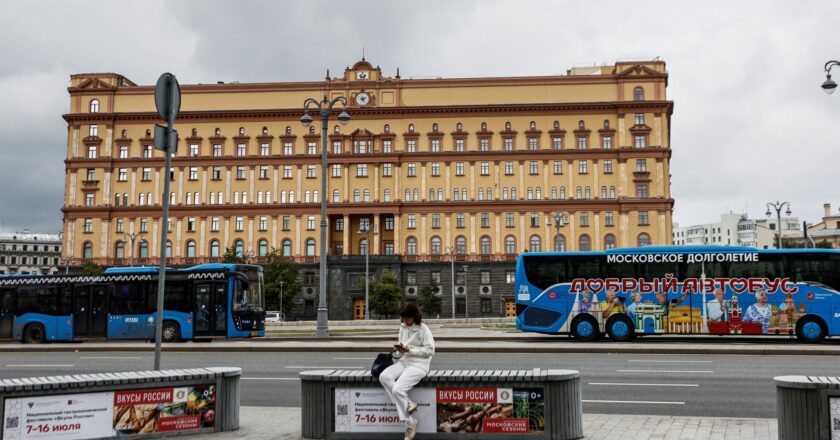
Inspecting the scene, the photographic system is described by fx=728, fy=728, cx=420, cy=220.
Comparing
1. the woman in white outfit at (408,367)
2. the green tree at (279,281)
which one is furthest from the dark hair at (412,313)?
the green tree at (279,281)

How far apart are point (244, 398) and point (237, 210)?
252ft

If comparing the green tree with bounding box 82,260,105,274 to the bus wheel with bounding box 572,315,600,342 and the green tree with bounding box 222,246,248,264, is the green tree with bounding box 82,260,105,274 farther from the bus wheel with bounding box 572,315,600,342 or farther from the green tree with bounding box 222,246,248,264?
the bus wheel with bounding box 572,315,600,342

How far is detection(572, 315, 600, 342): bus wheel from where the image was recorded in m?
26.9

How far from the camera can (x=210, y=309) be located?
29.9 meters

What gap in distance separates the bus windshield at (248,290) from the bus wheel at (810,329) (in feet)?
69.0

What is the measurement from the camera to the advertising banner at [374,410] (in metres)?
8.59

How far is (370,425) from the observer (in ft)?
28.6

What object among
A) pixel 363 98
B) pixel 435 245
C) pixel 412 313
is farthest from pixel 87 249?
pixel 412 313

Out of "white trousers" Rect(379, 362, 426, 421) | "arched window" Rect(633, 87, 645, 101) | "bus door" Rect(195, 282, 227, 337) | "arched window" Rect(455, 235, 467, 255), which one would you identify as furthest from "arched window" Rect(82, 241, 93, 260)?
"white trousers" Rect(379, 362, 426, 421)

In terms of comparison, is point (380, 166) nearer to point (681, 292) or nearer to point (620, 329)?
point (620, 329)

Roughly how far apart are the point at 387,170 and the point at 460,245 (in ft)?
40.9

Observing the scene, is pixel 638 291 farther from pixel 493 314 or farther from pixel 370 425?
pixel 493 314

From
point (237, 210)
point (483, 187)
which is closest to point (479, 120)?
point (483, 187)

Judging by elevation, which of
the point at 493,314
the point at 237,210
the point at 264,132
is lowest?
the point at 493,314
